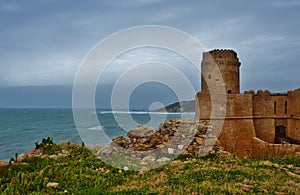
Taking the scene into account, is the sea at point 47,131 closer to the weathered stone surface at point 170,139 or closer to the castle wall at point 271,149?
the weathered stone surface at point 170,139

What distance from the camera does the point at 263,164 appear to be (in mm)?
9812

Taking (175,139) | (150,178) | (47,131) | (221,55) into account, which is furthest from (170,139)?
(47,131)

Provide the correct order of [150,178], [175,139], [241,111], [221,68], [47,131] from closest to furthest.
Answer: [150,178] → [175,139] → [241,111] → [221,68] → [47,131]

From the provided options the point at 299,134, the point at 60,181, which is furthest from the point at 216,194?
the point at 299,134

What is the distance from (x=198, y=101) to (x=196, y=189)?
51.2ft

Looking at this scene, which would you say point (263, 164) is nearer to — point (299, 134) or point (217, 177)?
point (217, 177)

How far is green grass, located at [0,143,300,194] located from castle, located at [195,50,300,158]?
11385mm

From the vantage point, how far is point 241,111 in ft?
72.7

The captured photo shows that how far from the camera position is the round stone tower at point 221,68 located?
80.6 ft

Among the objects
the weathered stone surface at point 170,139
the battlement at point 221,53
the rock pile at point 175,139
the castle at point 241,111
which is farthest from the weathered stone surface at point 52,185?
the battlement at point 221,53

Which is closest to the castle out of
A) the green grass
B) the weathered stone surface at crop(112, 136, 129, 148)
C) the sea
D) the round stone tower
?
the round stone tower

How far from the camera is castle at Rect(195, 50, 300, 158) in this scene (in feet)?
70.7

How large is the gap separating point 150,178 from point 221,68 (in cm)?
1853

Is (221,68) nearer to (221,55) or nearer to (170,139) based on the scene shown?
(221,55)
